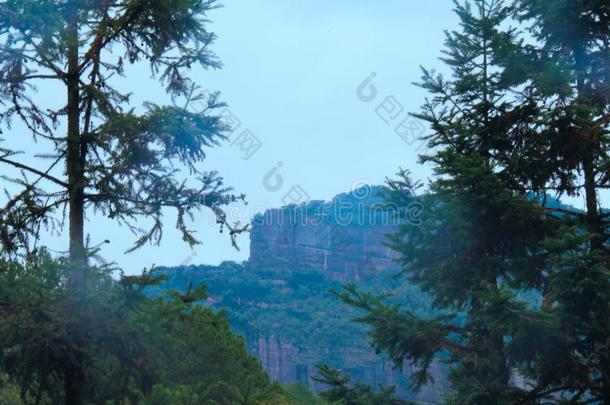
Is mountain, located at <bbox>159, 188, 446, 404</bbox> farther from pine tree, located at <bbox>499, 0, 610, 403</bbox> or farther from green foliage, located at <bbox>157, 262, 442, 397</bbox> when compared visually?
pine tree, located at <bbox>499, 0, 610, 403</bbox>

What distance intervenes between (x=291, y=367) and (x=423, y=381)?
121 metres

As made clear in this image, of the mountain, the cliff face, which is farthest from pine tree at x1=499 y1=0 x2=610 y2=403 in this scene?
the cliff face

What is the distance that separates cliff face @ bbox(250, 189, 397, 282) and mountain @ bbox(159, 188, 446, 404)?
200mm

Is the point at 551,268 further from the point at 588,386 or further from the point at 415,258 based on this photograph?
the point at 415,258

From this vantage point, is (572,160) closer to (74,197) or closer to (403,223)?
(403,223)

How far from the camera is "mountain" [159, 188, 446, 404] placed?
13262 centimetres

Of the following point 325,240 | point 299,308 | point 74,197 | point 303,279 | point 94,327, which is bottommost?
point 299,308

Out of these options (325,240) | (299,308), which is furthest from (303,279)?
(299,308)

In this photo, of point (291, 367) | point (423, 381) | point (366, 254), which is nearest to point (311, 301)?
point (366, 254)

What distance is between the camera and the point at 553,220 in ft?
38.2

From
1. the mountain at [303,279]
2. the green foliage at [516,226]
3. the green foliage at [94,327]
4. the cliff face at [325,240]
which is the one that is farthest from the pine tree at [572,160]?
the cliff face at [325,240]

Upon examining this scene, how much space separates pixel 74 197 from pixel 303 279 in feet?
497

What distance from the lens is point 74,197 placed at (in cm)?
1019

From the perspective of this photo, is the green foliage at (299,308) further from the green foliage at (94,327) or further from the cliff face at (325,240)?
the green foliage at (94,327)
